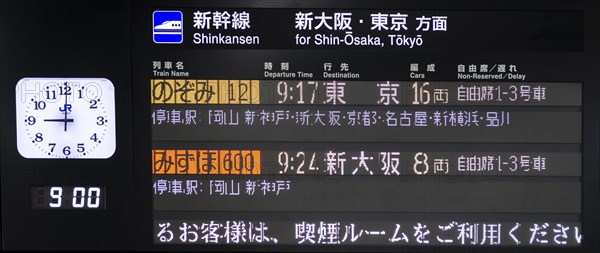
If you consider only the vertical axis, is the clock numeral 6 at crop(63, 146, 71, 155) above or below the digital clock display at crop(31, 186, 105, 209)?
above

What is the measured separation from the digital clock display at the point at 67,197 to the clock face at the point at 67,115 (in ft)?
0.49

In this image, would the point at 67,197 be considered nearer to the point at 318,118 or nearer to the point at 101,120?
the point at 101,120

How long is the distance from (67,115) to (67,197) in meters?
0.35

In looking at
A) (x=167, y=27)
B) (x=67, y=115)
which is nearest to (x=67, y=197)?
(x=67, y=115)

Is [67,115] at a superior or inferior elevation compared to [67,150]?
superior

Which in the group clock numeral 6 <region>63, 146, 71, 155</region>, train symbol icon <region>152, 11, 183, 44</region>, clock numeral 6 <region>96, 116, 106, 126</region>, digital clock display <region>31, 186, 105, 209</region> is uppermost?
train symbol icon <region>152, 11, 183, 44</region>

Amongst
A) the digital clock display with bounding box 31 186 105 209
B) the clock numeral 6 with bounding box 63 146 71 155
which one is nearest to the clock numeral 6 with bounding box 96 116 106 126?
the clock numeral 6 with bounding box 63 146 71 155

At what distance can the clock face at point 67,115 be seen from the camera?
679 cm

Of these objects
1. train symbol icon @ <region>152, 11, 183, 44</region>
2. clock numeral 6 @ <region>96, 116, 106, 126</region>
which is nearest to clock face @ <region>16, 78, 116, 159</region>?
clock numeral 6 @ <region>96, 116, 106, 126</region>

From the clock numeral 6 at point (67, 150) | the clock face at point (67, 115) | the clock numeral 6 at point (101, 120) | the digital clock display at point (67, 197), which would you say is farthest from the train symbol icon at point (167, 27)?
the digital clock display at point (67, 197)

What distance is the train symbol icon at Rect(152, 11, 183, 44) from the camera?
6.75m

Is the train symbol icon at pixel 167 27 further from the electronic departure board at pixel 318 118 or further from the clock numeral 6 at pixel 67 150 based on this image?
the clock numeral 6 at pixel 67 150

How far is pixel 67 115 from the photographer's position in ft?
22.3

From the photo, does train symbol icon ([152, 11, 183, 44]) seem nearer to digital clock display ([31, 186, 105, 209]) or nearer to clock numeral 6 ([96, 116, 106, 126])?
clock numeral 6 ([96, 116, 106, 126])
